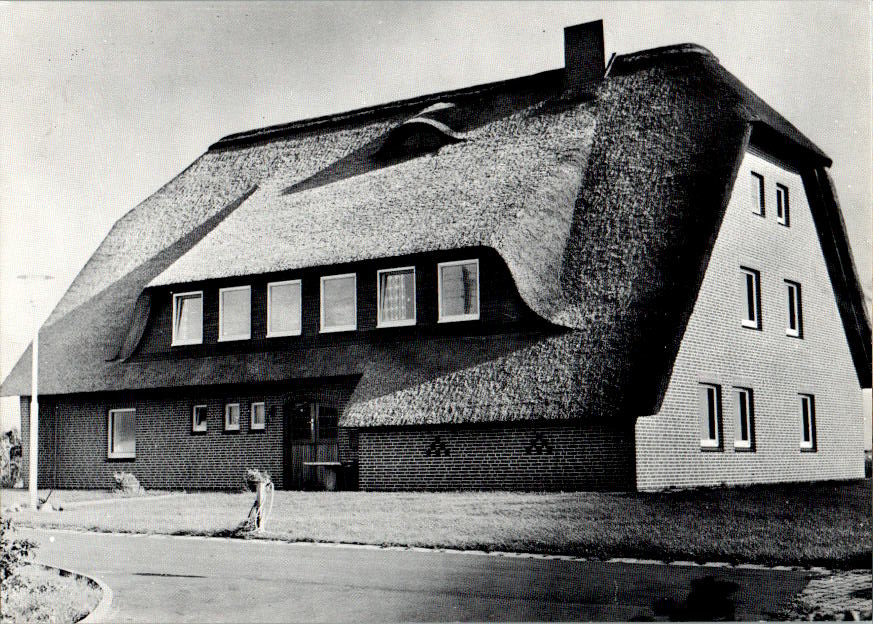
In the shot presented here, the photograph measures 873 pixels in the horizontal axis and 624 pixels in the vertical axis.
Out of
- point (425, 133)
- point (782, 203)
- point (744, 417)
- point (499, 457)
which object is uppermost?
point (425, 133)

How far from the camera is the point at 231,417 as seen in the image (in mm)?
22312

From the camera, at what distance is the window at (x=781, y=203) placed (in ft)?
64.5

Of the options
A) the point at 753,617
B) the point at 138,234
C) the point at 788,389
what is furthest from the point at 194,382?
the point at 753,617

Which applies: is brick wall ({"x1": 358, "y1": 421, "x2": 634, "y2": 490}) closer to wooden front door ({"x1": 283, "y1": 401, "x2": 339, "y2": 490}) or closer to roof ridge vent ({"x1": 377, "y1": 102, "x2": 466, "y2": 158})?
wooden front door ({"x1": 283, "y1": 401, "x2": 339, "y2": 490})

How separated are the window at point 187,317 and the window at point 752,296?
11763 mm

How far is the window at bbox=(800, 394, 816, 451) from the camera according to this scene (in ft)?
66.0

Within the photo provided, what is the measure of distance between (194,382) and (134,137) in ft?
26.8

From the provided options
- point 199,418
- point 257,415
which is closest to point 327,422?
point 257,415

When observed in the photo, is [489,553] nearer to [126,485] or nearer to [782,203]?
[782,203]

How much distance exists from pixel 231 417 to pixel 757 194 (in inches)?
464

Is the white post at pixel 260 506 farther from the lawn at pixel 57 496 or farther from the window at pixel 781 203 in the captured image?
the window at pixel 781 203

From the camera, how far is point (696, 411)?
18.6m

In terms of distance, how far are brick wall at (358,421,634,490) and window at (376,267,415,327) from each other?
8.13 feet

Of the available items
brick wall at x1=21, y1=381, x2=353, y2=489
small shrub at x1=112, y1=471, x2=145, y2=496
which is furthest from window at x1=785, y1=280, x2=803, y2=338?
small shrub at x1=112, y1=471, x2=145, y2=496
